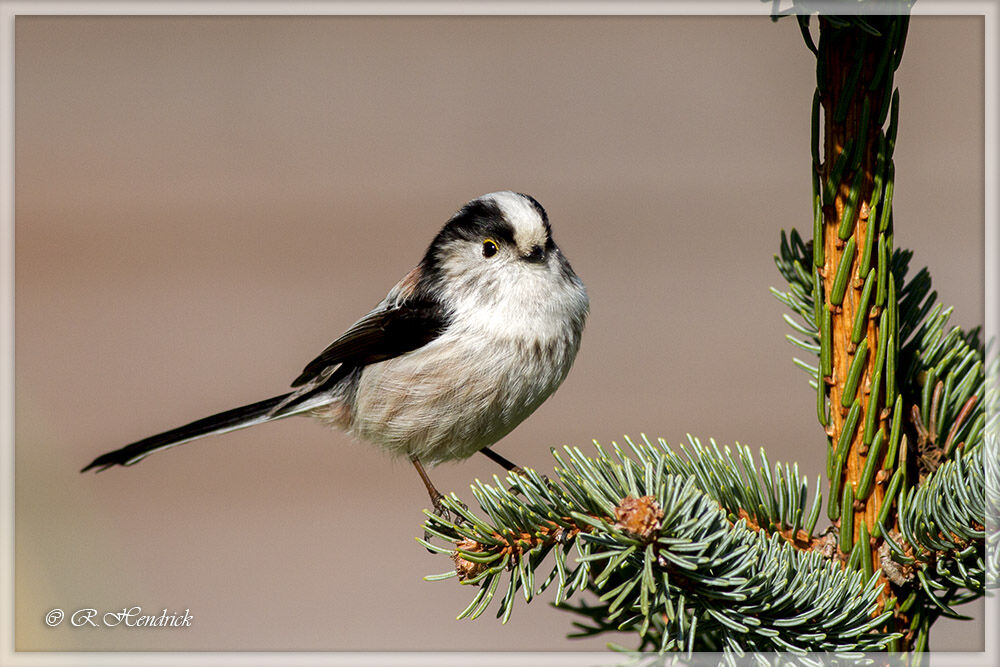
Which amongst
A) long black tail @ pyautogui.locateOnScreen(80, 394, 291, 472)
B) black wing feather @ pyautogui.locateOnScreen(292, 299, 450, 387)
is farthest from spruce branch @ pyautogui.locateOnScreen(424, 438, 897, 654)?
long black tail @ pyautogui.locateOnScreen(80, 394, 291, 472)

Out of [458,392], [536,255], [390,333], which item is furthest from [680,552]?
[390,333]

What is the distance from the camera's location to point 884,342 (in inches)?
39.1

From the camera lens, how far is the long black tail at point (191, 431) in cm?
170

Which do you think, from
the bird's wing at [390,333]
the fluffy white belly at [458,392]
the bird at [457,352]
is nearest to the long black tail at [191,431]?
the bird at [457,352]

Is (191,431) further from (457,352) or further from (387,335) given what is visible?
(457,352)

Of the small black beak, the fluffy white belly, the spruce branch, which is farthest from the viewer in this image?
the small black beak

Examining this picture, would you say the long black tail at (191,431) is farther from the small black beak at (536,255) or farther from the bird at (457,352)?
the small black beak at (536,255)

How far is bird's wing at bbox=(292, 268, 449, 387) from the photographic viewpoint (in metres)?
1.75

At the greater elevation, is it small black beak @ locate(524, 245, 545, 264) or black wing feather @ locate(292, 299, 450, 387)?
small black beak @ locate(524, 245, 545, 264)

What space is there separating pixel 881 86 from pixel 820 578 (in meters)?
0.60

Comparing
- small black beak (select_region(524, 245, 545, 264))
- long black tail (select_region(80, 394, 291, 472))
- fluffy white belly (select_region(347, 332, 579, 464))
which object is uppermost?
small black beak (select_region(524, 245, 545, 264))

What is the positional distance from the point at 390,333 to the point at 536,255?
38 cm

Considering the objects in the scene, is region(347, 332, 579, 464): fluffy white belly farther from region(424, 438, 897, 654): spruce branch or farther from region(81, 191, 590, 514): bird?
region(424, 438, 897, 654): spruce branch

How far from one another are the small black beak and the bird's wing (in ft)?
0.73
